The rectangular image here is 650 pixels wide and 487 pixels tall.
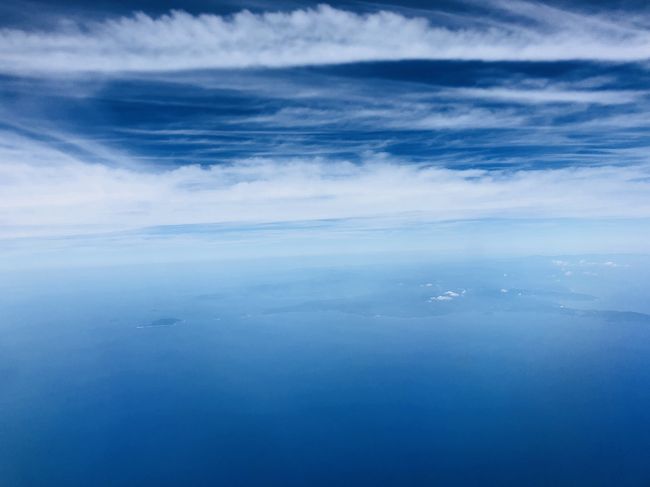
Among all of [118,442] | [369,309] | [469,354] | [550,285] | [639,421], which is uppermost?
[550,285]

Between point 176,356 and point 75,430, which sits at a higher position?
point 176,356

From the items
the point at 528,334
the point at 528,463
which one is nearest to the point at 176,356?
the point at 528,463

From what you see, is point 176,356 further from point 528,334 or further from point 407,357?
point 528,334

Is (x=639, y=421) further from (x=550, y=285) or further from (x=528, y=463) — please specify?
(x=550, y=285)

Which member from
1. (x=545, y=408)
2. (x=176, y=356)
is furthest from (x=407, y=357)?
(x=176, y=356)

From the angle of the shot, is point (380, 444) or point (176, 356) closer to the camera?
point (380, 444)

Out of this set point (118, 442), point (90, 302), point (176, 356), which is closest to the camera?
point (118, 442)

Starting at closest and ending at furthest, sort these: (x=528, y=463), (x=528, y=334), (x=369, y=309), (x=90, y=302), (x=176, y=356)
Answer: (x=528, y=463)
(x=176, y=356)
(x=528, y=334)
(x=369, y=309)
(x=90, y=302)
